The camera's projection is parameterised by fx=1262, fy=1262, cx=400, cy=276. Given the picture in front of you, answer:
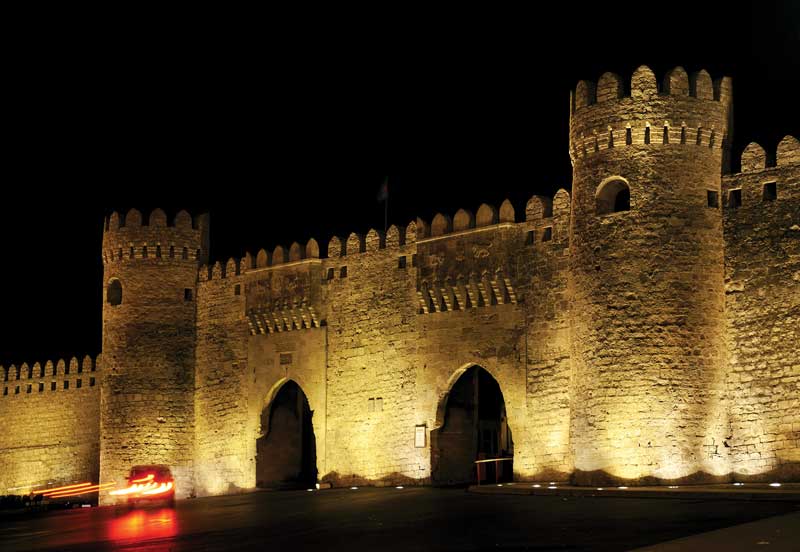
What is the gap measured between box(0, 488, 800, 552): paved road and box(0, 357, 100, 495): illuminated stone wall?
30.3 feet

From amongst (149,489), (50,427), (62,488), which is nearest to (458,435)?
(149,489)

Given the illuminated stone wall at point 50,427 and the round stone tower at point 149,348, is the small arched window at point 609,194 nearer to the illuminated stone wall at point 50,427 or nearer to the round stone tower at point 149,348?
the round stone tower at point 149,348

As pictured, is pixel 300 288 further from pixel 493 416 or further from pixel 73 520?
pixel 493 416

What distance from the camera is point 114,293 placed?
30.7 m

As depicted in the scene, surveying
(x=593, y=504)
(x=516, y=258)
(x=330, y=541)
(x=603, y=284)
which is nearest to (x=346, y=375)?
(x=516, y=258)

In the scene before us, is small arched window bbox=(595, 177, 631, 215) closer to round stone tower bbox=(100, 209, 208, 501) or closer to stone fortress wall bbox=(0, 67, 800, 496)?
stone fortress wall bbox=(0, 67, 800, 496)

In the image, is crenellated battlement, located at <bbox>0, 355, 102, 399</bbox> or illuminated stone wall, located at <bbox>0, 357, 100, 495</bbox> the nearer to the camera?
illuminated stone wall, located at <bbox>0, 357, 100, 495</bbox>

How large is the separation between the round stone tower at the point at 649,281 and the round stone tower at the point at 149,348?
36.7ft

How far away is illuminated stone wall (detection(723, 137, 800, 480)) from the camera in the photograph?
66.7 feet

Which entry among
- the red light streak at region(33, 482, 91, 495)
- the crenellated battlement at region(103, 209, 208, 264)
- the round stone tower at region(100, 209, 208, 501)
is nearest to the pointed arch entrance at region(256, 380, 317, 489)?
the round stone tower at region(100, 209, 208, 501)

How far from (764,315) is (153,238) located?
15.3 metres

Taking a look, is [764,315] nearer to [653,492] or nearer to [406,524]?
[653,492]

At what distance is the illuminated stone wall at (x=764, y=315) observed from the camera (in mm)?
20328

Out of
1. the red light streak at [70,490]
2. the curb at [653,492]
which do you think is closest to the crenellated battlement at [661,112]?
the curb at [653,492]
